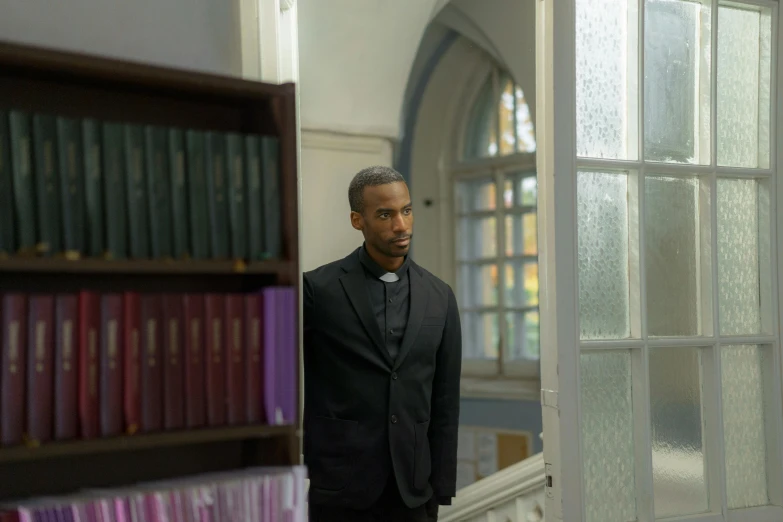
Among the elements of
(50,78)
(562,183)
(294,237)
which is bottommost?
(294,237)

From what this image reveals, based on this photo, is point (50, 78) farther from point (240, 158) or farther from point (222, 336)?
point (222, 336)

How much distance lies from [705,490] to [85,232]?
201 centimetres

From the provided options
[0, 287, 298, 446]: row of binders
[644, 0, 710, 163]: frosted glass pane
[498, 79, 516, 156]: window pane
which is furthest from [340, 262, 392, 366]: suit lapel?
[498, 79, 516, 156]: window pane

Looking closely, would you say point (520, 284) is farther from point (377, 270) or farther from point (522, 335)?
point (377, 270)

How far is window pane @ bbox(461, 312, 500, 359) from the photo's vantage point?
6051 mm

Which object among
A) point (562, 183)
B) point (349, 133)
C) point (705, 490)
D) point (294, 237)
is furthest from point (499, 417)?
point (294, 237)

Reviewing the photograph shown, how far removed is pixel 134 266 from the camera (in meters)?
1.60

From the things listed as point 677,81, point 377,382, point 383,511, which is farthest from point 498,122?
point 383,511

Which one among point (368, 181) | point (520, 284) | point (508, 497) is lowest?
point (508, 497)

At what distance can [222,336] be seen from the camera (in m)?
1.72

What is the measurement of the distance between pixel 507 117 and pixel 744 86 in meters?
3.32

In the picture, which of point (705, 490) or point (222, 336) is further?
point (705, 490)

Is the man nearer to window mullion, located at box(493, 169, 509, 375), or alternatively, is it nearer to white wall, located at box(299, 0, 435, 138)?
white wall, located at box(299, 0, 435, 138)

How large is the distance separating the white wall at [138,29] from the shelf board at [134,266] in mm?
561
